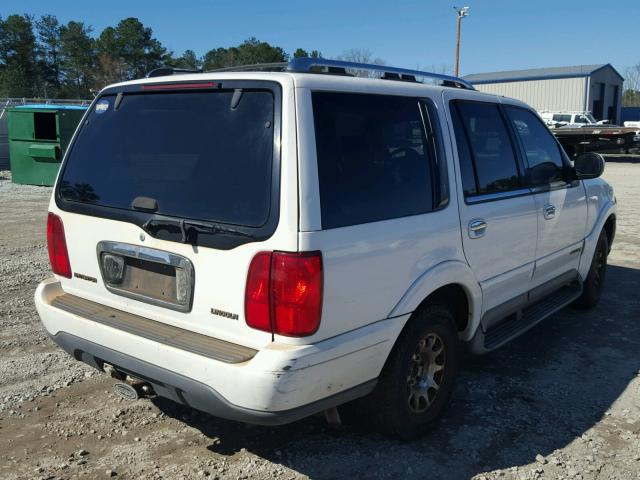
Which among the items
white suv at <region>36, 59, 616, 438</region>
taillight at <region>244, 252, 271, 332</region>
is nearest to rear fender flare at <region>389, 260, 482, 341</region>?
white suv at <region>36, 59, 616, 438</region>

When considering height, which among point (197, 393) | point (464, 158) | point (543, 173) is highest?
point (464, 158)

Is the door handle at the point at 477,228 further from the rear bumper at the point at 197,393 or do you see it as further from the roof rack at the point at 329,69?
the rear bumper at the point at 197,393

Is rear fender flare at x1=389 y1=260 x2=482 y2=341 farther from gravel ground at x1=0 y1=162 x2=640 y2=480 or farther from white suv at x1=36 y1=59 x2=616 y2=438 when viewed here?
gravel ground at x1=0 y1=162 x2=640 y2=480

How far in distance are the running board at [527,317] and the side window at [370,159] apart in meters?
1.20

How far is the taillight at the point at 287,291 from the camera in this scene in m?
2.61

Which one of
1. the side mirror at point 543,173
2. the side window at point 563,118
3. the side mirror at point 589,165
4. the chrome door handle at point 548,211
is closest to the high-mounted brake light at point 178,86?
the side mirror at point 543,173

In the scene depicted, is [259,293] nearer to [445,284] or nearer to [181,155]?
[181,155]

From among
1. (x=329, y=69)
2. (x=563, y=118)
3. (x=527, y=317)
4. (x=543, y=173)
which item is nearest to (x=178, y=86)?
(x=329, y=69)

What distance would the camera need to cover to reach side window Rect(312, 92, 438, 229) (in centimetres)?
281

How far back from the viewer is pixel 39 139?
14.4 metres

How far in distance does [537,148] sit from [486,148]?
90cm

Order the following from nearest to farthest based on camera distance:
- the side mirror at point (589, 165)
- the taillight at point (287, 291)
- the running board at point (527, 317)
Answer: the taillight at point (287, 291)
the running board at point (527, 317)
the side mirror at point (589, 165)

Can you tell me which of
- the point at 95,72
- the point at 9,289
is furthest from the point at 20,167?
the point at 95,72

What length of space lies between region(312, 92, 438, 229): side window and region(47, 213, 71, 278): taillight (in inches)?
64.7
